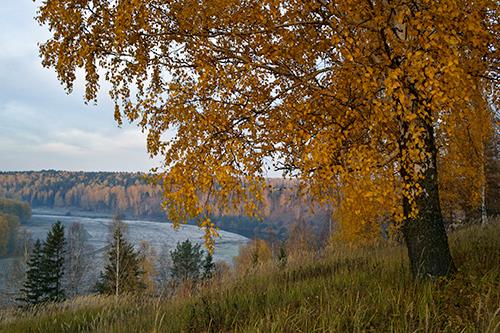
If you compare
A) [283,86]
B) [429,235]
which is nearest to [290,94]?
[283,86]

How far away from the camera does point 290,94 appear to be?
17.5ft

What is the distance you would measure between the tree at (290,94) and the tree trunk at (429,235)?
1cm

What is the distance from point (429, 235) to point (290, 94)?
2894mm

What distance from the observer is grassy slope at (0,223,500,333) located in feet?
11.0

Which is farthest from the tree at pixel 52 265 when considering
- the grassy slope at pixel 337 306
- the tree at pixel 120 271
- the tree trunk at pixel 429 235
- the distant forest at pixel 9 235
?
the distant forest at pixel 9 235

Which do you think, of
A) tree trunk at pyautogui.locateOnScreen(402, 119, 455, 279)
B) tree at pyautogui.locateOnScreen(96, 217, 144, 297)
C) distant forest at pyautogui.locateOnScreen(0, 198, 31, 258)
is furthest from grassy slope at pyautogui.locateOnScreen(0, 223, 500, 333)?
distant forest at pyautogui.locateOnScreen(0, 198, 31, 258)

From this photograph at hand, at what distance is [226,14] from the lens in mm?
5203

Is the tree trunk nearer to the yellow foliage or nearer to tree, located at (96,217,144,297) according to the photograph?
the yellow foliage

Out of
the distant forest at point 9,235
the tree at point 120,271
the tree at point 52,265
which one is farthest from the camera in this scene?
the distant forest at point 9,235

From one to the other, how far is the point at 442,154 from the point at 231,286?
12080 millimetres

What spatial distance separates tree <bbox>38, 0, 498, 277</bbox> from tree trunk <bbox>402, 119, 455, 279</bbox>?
1 cm

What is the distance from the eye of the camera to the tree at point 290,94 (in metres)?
4.16

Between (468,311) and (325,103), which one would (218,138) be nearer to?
(325,103)

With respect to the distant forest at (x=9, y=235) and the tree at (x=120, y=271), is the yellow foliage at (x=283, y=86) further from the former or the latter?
the distant forest at (x=9, y=235)
